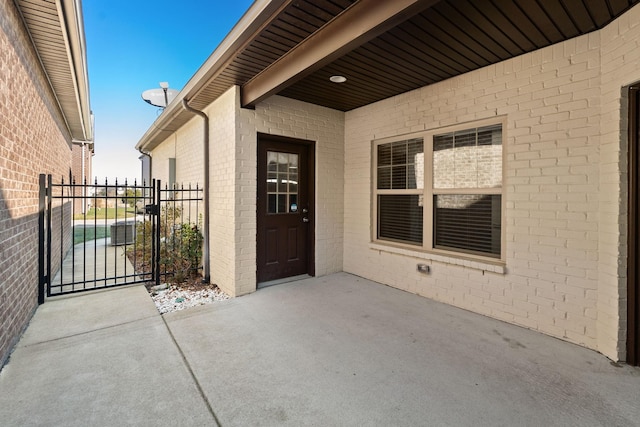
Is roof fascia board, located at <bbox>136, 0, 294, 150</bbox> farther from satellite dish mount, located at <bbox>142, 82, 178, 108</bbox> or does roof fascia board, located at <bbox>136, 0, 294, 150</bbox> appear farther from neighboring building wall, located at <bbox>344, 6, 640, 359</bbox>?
satellite dish mount, located at <bbox>142, 82, 178, 108</bbox>

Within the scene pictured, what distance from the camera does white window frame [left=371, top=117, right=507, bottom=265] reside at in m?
3.28

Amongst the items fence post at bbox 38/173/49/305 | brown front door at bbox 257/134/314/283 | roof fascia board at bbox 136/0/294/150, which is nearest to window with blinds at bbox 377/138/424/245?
brown front door at bbox 257/134/314/283

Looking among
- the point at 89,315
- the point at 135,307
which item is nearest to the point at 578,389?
the point at 135,307

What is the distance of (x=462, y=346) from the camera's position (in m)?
2.62

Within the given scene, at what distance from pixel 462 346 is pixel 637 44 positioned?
270cm

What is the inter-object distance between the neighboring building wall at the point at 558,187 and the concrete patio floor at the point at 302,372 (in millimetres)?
274

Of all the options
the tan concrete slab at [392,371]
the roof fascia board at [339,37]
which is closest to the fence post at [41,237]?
the tan concrete slab at [392,371]

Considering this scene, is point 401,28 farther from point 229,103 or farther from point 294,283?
point 294,283

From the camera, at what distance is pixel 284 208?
181 inches

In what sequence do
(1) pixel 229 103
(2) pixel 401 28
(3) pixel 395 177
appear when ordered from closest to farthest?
1. (2) pixel 401 28
2. (1) pixel 229 103
3. (3) pixel 395 177

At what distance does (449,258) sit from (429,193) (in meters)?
0.89

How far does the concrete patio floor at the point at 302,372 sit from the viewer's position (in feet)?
5.87

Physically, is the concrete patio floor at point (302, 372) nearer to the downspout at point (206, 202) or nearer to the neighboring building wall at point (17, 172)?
the neighboring building wall at point (17, 172)

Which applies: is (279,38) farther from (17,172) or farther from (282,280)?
(282,280)
